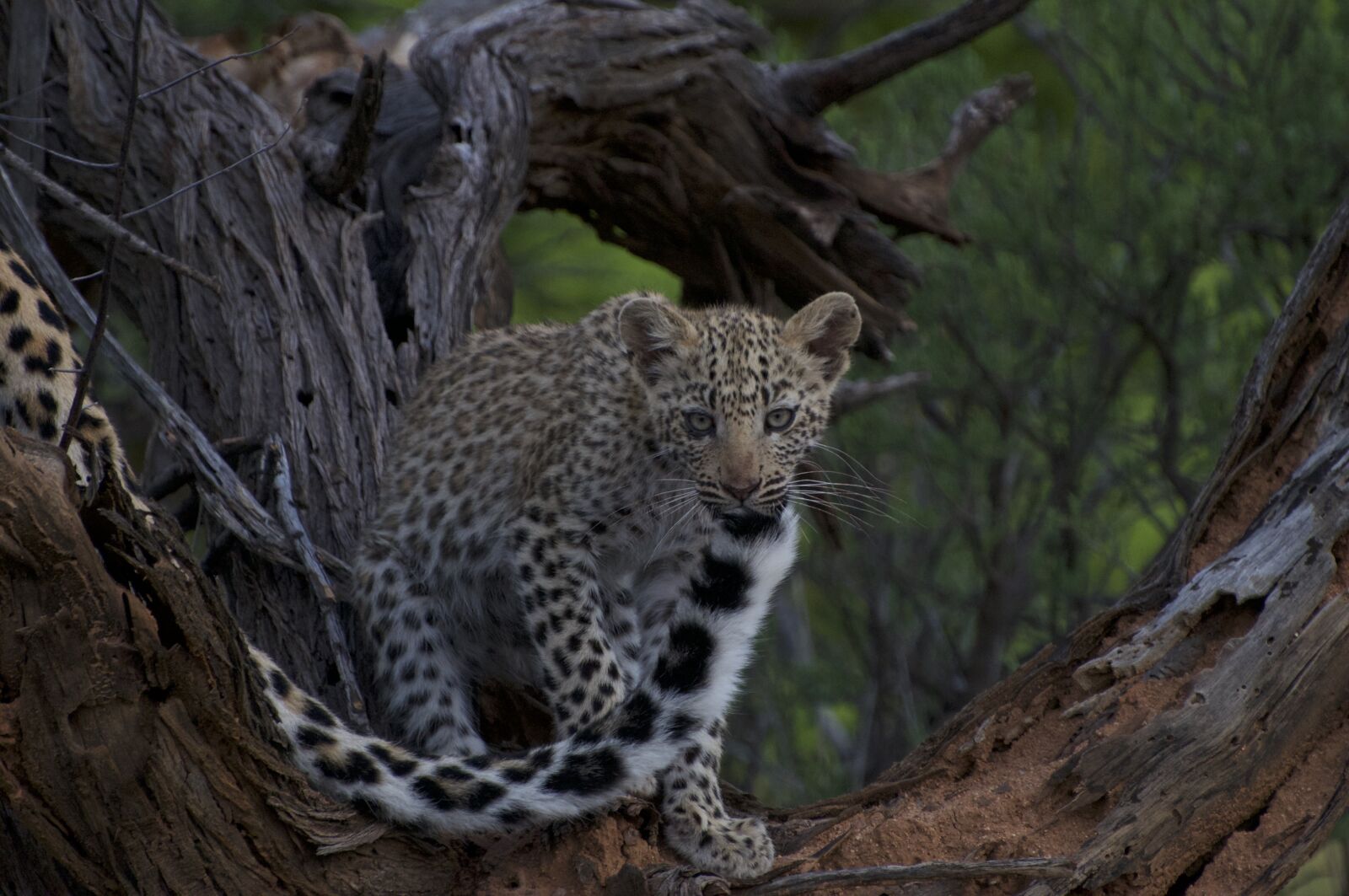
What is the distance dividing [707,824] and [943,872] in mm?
800

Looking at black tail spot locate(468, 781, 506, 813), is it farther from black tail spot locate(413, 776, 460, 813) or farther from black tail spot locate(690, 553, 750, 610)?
black tail spot locate(690, 553, 750, 610)

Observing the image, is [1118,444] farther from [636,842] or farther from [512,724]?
[636,842]

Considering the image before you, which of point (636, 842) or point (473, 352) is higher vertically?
point (473, 352)

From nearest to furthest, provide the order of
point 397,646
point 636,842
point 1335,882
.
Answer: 1. point 636,842
2. point 397,646
3. point 1335,882

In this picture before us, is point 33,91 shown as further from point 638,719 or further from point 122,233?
point 638,719

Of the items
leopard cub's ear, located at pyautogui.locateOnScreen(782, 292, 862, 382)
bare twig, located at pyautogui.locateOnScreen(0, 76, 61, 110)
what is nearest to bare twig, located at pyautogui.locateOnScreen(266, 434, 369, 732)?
leopard cub's ear, located at pyautogui.locateOnScreen(782, 292, 862, 382)

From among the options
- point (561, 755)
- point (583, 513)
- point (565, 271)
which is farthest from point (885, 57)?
point (565, 271)

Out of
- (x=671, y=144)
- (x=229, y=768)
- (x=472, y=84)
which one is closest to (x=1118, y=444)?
(x=671, y=144)

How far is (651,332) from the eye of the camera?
18.4 ft

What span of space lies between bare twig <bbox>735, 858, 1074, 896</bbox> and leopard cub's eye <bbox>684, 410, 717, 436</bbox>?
1.77 meters

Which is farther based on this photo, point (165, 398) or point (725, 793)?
point (165, 398)

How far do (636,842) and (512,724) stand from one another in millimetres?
1377

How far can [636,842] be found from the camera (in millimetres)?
4488

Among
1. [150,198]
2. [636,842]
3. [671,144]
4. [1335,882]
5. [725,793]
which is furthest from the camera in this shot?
[1335,882]
